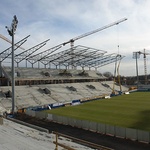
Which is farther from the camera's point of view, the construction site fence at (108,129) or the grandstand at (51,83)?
the grandstand at (51,83)

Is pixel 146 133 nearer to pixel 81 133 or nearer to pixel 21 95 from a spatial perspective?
pixel 81 133

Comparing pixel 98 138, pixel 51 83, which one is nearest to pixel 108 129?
pixel 98 138

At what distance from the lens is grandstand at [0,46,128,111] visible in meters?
41.6

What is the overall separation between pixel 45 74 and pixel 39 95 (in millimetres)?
17013

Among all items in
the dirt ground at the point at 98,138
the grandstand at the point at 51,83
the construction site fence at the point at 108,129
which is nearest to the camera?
the dirt ground at the point at 98,138

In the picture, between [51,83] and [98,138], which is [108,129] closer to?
[98,138]

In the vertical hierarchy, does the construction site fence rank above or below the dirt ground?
above

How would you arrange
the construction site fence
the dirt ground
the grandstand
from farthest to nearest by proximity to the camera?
the grandstand → the construction site fence → the dirt ground

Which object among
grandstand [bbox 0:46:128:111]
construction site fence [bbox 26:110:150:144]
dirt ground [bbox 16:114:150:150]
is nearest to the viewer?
dirt ground [bbox 16:114:150:150]

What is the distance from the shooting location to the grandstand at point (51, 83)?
41575 millimetres

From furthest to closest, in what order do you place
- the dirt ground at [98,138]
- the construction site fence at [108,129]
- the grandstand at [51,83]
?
the grandstand at [51,83]
the construction site fence at [108,129]
the dirt ground at [98,138]

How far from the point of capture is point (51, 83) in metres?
57.5

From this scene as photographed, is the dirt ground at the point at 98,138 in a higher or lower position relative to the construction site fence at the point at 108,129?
lower

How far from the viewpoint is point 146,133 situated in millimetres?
16125
